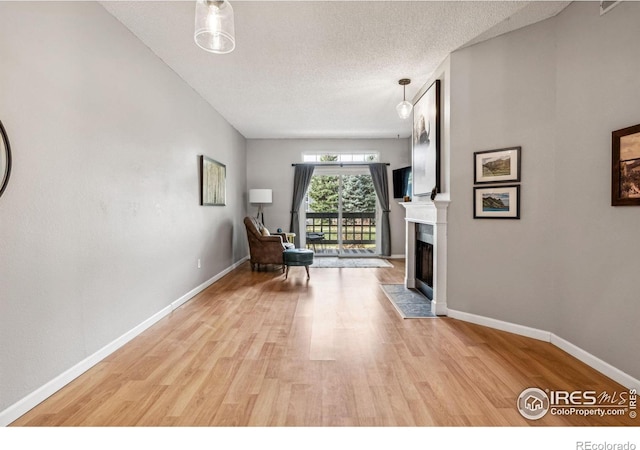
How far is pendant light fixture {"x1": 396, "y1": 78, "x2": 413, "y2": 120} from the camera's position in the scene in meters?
3.63

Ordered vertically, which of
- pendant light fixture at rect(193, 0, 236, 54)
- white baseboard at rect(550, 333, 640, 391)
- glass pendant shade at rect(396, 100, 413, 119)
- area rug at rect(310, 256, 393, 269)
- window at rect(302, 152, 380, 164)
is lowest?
white baseboard at rect(550, 333, 640, 391)

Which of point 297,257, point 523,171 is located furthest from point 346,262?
point 523,171

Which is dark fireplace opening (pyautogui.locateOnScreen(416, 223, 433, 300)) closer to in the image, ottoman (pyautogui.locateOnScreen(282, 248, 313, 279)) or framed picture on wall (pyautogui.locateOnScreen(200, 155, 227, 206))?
ottoman (pyautogui.locateOnScreen(282, 248, 313, 279))

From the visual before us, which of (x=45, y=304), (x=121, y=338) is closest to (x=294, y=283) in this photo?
(x=121, y=338)

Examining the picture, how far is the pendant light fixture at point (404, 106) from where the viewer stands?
363cm

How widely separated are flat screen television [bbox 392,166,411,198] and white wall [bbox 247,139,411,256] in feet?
0.42

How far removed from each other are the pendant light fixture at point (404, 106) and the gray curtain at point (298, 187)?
10.4ft

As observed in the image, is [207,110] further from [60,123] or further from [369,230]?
[369,230]

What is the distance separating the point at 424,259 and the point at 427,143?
4.87ft

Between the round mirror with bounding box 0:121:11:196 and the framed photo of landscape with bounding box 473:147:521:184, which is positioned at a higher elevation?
the framed photo of landscape with bounding box 473:147:521:184

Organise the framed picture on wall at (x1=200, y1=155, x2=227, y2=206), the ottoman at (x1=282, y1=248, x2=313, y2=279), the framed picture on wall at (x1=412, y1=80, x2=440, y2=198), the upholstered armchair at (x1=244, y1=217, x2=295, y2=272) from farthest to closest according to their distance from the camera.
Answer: the upholstered armchair at (x1=244, y1=217, x2=295, y2=272) < the ottoman at (x1=282, y1=248, x2=313, y2=279) < the framed picture on wall at (x1=200, y1=155, x2=227, y2=206) < the framed picture on wall at (x1=412, y1=80, x2=440, y2=198)

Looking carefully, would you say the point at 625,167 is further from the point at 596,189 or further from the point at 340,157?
the point at 340,157

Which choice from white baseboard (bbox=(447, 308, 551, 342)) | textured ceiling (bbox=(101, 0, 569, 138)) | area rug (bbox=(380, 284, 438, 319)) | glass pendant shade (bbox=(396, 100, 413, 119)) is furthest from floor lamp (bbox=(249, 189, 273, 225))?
white baseboard (bbox=(447, 308, 551, 342))
